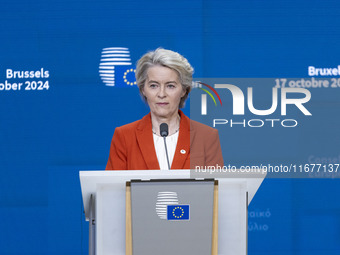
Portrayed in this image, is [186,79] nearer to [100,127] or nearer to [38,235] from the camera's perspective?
[100,127]

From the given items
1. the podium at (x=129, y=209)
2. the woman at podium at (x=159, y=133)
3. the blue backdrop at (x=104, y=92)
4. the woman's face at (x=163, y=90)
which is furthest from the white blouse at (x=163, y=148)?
the blue backdrop at (x=104, y=92)

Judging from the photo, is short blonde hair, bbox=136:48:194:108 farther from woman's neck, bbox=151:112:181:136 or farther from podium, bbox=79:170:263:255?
podium, bbox=79:170:263:255

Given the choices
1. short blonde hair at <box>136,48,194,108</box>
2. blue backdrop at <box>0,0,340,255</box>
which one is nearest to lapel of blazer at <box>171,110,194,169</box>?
short blonde hair at <box>136,48,194,108</box>

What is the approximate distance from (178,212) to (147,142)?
852 mm

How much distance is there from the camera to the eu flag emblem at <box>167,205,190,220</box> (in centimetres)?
193

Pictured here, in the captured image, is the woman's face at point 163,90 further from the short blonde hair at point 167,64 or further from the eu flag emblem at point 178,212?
the eu flag emblem at point 178,212

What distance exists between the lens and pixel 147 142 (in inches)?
108

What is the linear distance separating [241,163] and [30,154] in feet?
5.10

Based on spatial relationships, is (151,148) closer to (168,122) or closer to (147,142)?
(147,142)

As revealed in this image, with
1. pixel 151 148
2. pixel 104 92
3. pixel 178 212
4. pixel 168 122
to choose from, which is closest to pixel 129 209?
pixel 178 212

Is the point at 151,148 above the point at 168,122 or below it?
below

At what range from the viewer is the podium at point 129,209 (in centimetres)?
194

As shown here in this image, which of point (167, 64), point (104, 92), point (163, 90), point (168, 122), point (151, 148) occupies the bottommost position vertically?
point (151, 148)

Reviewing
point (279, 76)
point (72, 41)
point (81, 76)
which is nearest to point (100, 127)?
point (81, 76)
